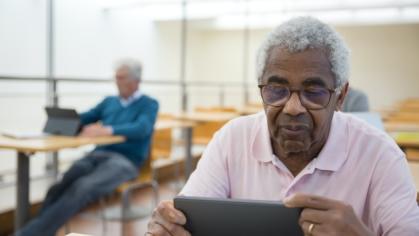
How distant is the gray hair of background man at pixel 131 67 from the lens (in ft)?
10.2

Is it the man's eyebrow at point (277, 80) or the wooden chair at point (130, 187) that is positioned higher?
the man's eyebrow at point (277, 80)

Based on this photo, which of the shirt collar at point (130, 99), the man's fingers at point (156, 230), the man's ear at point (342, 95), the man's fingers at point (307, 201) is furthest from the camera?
the shirt collar at point (130, 99)

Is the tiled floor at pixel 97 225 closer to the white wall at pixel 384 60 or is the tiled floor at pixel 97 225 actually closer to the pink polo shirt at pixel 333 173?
the pink polo shirt at pixel 333 173

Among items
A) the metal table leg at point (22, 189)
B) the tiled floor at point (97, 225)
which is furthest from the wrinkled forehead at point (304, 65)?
the tiled floor at point (97, 225)

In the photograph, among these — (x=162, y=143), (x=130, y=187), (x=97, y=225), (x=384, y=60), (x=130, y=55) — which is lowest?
(x=97, y=225)

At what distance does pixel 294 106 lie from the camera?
982 millimetres

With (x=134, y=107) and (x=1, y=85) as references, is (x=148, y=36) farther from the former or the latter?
(x=134, y=107)

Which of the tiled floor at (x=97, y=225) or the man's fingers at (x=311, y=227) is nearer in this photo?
the man's fingers at (x=311, y=227)

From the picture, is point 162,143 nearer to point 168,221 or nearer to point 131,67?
point 131,67

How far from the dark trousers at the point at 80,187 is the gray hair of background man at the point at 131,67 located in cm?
60

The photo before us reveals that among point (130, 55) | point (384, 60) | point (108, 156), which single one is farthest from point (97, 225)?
point (384, 60)

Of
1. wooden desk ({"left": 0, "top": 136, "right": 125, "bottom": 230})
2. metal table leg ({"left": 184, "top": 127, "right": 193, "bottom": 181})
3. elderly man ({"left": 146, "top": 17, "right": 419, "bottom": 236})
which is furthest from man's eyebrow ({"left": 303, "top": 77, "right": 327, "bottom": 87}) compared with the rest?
metal table leg ({"left": 184, "top": 127, "right": 193, "bottom": 181})

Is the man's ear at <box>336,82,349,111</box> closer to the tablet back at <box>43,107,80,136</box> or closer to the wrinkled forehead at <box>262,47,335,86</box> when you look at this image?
the wrinkled forehead at <box>262,47,335,86</box>

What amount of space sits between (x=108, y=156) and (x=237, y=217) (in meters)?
2.04
